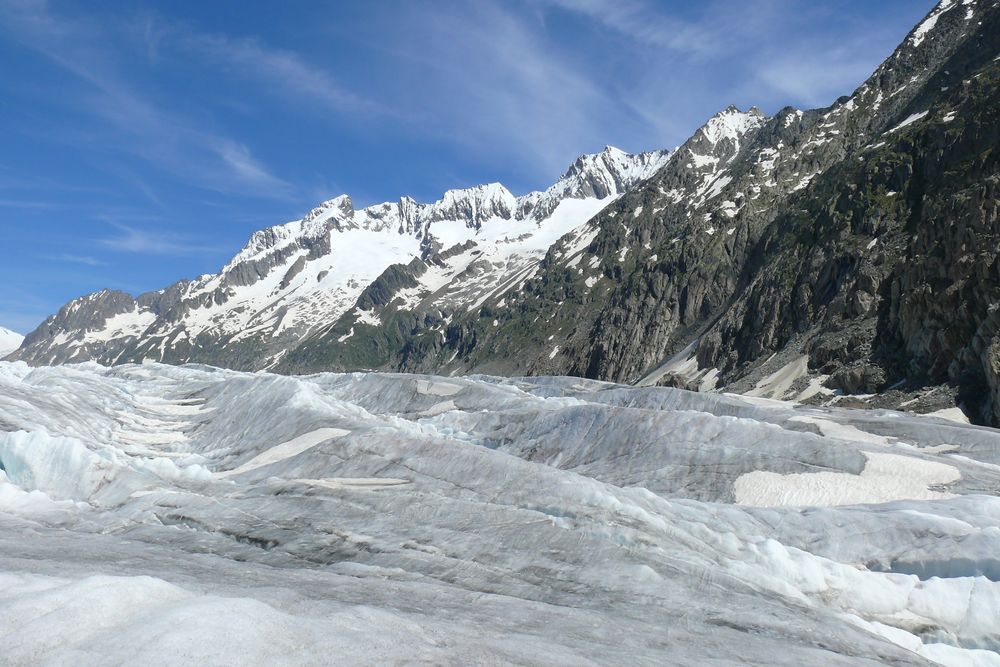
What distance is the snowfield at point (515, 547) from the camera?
10.4 metres

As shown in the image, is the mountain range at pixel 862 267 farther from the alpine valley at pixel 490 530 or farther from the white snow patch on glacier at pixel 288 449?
the white snow patch on glacier at pixel 288 449

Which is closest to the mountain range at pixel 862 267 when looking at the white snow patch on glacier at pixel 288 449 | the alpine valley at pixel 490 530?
the alpine valley at pixel 490 530

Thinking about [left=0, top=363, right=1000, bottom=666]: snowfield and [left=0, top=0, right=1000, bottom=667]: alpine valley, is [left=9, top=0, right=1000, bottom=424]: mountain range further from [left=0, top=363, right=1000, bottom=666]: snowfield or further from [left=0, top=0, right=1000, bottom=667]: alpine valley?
[left=0, top=363, right=1000, bottom=666]: snowfield

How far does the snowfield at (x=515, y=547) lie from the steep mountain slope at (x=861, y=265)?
40.1 meters

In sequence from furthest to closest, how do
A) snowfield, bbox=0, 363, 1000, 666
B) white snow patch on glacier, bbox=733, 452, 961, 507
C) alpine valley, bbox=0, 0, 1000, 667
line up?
1. white snow patch on glacier, bbox=733, 452, 961, 507
2. alpine valley, bbox=0, 0, 1000, 667
3. snowfield, bbox=0, 363, 1000, 666

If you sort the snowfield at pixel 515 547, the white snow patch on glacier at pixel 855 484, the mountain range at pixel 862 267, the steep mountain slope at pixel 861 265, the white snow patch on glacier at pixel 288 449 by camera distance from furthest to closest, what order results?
the steep mountain slope at pixel 861 265 < the mountain range at pixel 862 267 < the white snow patch on glacier at pixel 288 449 < the white snow patch on glacier at pixel 855 484 < the snowfield at pixel 515 547

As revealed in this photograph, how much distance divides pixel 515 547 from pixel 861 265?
99365 millimetres

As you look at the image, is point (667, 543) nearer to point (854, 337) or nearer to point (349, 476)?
point (349, 476)

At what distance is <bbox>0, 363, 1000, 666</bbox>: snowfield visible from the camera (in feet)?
34.0

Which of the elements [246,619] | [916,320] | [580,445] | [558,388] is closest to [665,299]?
[916,320]

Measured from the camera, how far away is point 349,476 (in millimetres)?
25484

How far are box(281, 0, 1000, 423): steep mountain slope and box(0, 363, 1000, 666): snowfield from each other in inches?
1580

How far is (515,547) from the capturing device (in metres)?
17.7

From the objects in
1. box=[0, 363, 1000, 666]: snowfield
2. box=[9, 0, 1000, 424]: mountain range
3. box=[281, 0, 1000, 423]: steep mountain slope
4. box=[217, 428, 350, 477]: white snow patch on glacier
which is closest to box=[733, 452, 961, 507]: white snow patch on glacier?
box=[0, 363, 1000, 666]: snowfield
